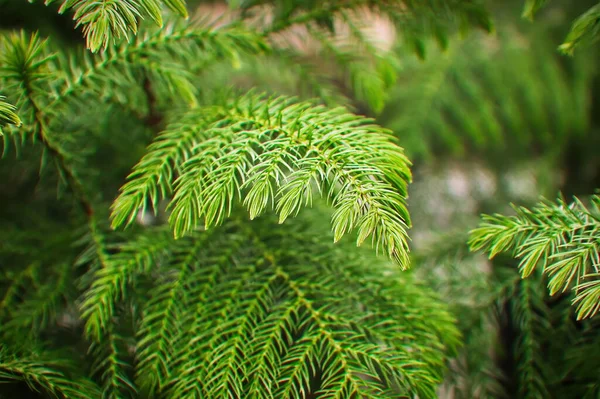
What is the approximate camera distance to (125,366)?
521 millimetres

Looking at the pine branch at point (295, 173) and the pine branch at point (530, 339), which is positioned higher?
the pine branch at point (295, 173)

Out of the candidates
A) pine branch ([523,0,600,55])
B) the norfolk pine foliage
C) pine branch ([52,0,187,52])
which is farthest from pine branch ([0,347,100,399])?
pine branch ([523,0,600,55])

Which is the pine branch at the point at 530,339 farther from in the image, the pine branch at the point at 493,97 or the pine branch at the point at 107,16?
the pine branch at the point at 107,16

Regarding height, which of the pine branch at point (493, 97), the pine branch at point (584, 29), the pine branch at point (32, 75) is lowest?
the pine branch at point (32, 75)

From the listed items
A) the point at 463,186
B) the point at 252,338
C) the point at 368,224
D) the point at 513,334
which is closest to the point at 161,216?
the point at 252,338

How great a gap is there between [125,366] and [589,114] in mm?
1213

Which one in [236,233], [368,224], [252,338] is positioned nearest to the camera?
[368,224]

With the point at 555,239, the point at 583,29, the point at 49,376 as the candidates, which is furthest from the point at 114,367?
the point at 583,29

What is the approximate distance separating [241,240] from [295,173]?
20 cm

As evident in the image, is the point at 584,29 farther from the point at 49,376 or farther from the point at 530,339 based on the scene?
the point at 49,376

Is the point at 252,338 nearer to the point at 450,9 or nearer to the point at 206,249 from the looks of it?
the point at 206,249

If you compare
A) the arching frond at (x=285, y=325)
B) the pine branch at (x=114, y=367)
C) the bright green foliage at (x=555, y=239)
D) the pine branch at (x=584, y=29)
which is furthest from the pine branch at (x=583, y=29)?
the pine branch at (x=114, y=367)

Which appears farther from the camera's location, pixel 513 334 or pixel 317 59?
pixel 317 59

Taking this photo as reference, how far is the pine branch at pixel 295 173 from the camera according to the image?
0.39 metres
